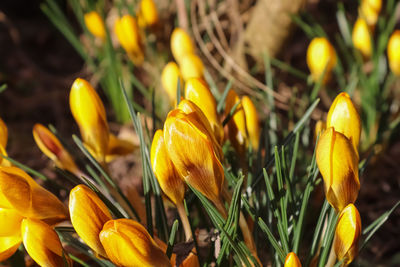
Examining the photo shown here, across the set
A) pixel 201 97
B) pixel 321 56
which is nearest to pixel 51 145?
pixel 201 97

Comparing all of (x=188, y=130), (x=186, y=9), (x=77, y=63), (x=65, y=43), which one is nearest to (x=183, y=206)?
(x=188, y=130)

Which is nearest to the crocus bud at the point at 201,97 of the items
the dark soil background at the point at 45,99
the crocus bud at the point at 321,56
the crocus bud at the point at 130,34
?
the crocus bud at the point at 321,56

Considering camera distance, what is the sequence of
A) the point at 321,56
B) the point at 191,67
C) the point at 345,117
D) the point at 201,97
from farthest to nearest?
1. the point at 321,56
2. the point at 191,67
3. the point at 201,97
4. the point at 345,117

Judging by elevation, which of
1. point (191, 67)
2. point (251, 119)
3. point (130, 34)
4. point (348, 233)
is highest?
point (130, 34)

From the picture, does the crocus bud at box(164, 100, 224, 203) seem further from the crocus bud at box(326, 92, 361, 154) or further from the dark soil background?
the dark soil background

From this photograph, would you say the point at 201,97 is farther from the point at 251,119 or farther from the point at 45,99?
the point at 45,99

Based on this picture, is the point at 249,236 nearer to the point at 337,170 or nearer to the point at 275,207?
the point at 275,207
